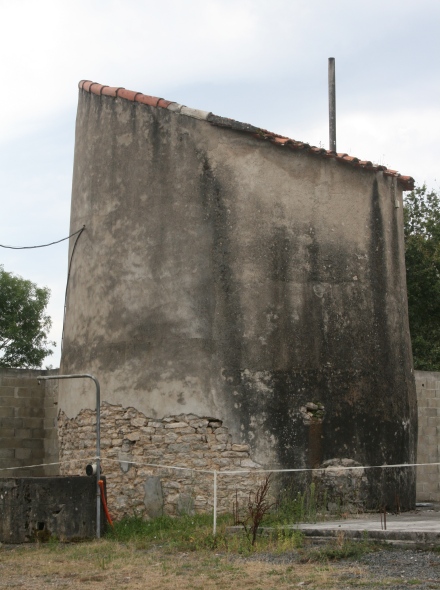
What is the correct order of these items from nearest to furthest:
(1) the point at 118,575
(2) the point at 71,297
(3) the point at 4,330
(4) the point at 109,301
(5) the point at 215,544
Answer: (1) the point at 118,575 → (5) the point at 215,544 → (4) the point at 109,301 → (2) the point at 71,297 → (3) the point at 4,330

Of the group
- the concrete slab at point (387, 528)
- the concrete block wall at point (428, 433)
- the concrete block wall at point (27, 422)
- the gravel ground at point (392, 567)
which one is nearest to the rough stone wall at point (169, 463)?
the concrete slab at point (387, 528)

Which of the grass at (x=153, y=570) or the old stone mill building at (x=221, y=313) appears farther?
the old stone mill building at (x=221, y=313)

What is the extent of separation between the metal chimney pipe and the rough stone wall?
10.4 meters

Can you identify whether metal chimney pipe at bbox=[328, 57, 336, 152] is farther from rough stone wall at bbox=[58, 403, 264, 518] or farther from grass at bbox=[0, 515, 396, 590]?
grass at bbox=[0, 515, 396, 590]

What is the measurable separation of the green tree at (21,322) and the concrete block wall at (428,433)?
55.9 feet

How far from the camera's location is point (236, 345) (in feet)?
45.2

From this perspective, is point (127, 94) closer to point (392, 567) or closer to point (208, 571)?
point (208, 571)

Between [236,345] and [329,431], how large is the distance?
192cm

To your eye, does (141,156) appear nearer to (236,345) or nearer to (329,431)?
(236,345)

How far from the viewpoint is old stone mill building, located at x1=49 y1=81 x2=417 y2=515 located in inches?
536

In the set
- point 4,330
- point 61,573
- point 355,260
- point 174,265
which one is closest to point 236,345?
point 174,265

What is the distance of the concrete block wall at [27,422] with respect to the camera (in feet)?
56.8

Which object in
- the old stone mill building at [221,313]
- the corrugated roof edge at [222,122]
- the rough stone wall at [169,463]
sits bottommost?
the rough stone wall at [169,463]

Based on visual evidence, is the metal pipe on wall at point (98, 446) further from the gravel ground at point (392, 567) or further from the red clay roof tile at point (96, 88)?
the red clay roof tile at point (96, 88)
